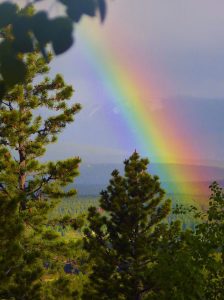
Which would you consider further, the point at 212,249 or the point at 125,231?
the point at 125,231

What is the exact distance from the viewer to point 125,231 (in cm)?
2341

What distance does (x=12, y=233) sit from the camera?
14.4 meters

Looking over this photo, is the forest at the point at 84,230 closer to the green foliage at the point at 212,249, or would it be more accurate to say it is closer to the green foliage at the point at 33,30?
the green foliage at the point at 212,249

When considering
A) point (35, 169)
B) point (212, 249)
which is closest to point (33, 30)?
point (212, 249)

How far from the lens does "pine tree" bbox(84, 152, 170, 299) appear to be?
23109mm

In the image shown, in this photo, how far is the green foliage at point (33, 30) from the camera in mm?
1125

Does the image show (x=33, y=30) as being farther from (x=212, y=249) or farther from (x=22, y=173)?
(x=22, y=173)

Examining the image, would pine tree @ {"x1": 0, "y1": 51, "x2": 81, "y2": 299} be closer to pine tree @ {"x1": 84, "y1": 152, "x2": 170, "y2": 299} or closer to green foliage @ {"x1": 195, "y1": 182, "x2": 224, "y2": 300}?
pine tree @ {"x1": 84, "y1": 152, "x2": 170, "y2": 299}

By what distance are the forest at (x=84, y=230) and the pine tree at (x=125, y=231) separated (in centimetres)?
6

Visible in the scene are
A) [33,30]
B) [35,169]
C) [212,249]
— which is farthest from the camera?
[35,169]

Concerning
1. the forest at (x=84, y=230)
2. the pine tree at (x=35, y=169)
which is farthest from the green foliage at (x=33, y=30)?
the pine tree at (x=35, y=169)

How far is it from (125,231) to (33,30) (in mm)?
22809

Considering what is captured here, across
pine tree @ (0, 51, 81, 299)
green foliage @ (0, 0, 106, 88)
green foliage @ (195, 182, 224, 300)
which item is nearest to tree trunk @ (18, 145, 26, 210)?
pine tree @ (0, 51, 81, 299)

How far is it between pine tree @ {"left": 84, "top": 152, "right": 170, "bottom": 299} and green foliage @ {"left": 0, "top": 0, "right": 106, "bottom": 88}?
73.4 ft
